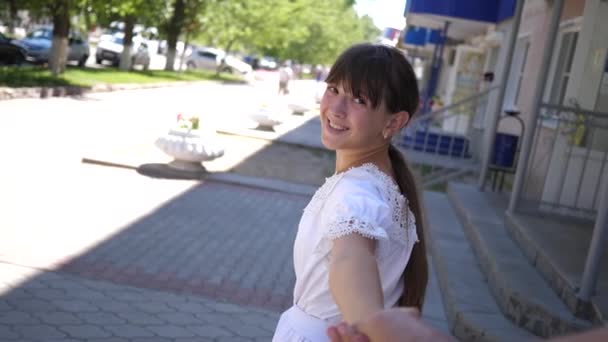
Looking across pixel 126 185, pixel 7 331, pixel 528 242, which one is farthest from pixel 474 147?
pixel 7 331

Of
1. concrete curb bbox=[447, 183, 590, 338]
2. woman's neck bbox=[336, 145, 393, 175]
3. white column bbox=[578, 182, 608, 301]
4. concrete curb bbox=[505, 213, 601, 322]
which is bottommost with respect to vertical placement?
A: concrete curb bbox=[447, 183, 590, 338]

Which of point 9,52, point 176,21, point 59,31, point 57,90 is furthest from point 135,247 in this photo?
point 176,21

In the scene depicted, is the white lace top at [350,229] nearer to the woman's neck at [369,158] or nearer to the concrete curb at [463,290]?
the woman's neck at [369,158]

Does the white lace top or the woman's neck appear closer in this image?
the white lace top

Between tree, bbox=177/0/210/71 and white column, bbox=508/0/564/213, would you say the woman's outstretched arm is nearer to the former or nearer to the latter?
white column, bbox=508/0/564/213

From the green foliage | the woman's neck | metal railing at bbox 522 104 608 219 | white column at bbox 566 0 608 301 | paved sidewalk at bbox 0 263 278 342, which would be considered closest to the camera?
the woman's neck

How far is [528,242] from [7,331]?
155 inches

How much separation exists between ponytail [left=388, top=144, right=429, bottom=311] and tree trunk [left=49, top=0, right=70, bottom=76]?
67.6ft

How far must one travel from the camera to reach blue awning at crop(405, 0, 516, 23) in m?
14.1

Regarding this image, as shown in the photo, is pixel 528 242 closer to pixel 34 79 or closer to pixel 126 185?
pixel 126 185

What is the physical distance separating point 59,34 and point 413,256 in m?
21.5

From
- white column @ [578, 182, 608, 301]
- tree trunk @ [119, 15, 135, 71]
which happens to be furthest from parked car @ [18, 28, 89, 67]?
white column @ [578, 182, 608, 301]

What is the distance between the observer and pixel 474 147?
14.8 m

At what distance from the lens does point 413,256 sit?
1.74 m
